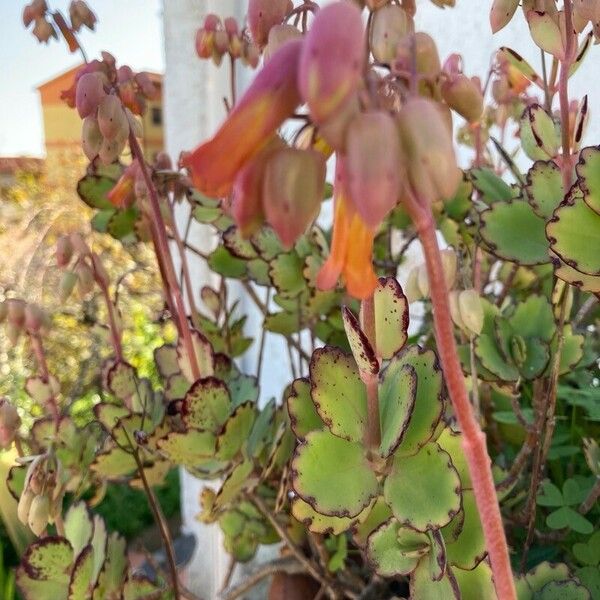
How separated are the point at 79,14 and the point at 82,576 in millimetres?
373

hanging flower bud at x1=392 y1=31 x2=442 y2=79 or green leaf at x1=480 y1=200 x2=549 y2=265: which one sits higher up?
hanging flower bud at x1=392 y1=31 x2=442 y2=79

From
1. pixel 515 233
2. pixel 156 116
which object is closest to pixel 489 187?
pixel 515 233

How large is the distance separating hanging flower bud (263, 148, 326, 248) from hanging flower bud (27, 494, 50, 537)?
32cm

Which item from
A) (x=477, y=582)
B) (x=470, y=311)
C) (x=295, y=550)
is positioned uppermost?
(x=470, y=311)

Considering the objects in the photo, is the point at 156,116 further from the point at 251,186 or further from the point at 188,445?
the point at 251,186

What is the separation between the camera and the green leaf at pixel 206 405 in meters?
0.41

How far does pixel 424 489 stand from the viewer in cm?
27

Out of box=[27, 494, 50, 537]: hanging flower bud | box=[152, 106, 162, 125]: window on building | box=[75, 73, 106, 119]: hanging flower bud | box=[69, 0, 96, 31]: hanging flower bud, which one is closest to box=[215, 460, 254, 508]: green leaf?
box=[27, 494, 50, 537]: hanging flower bud

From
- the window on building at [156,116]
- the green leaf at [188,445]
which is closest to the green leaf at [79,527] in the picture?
the green leaf at [188,445]

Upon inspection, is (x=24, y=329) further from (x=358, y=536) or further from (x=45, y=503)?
(x=358, y=536)

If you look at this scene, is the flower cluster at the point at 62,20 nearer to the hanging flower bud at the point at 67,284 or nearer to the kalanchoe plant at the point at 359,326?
the kalanchoe plant at the point at 359,326

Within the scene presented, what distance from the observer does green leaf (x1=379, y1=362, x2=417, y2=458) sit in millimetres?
262

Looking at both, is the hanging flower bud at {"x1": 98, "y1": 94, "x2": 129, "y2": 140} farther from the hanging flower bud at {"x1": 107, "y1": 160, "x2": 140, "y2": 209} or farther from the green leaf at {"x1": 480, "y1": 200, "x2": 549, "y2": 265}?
the green leaf at {"x1": 480, "y1": 200, "x2": 549, "y2": 265}

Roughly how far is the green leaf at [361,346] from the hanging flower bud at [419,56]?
0.09 meters
